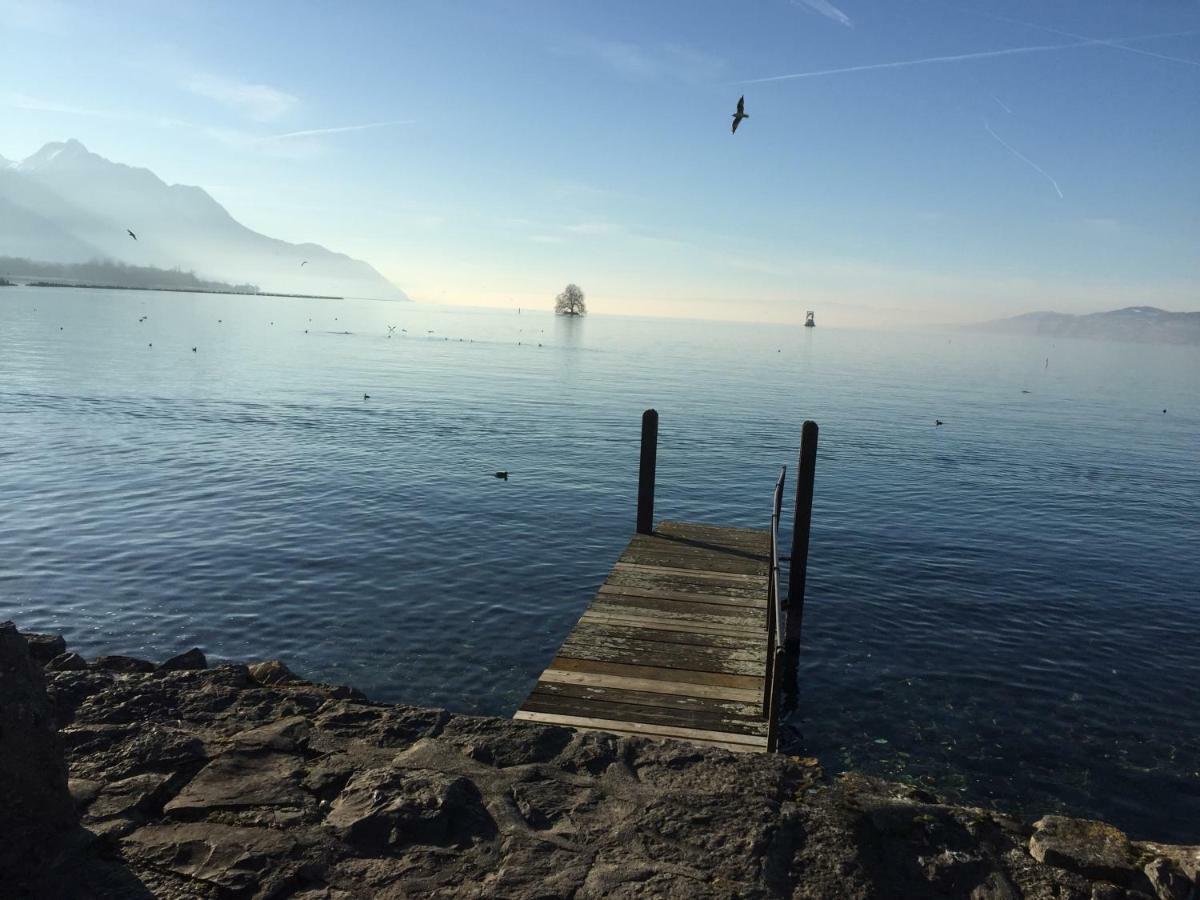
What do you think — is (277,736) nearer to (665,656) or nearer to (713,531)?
(665,656)

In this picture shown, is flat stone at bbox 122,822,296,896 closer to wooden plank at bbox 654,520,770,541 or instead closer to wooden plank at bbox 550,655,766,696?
wooden plank at bbox 550,655,766,696

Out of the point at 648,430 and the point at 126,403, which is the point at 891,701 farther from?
the point at 126,403

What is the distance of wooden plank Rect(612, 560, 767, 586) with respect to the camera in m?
13.8

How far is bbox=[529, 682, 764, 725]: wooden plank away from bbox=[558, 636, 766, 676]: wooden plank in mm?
842

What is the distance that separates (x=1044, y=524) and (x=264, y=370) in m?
57.4

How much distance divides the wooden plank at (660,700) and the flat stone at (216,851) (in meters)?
4.32

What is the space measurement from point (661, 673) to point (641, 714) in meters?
1.21

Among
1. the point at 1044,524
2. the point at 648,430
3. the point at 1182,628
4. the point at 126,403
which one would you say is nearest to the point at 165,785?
the point at 648,430

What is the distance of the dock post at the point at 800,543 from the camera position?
14.4m

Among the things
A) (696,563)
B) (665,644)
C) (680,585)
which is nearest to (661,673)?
(665,644)

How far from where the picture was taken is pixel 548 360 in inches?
3629

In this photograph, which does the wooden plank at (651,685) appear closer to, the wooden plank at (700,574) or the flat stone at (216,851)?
the wooden plank at (700,574)

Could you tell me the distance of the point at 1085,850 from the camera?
5.68 m

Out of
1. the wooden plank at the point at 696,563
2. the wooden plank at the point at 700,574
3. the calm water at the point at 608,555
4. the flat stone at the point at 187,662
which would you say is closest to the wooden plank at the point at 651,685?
the calm water at the point at 608,555
